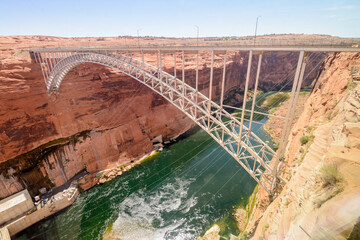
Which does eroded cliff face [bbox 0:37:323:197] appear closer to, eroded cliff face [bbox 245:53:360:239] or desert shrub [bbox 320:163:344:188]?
eroded cliff face [bbox 245:53:360:239]

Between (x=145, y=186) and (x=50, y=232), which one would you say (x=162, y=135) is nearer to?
(x=145, y=186)

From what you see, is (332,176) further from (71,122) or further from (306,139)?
(71,122)

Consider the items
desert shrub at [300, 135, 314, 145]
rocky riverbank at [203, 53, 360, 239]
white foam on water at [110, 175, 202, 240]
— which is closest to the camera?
rocky riverbank at [203, 53, 360, 239]

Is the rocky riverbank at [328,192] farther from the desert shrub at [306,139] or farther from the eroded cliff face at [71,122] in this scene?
the eroded cliff face at [71,122]

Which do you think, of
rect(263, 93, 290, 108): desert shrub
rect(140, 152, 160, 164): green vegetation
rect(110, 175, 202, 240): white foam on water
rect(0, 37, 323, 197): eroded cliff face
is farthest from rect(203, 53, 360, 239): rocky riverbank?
rect(263, 93, 290, 108): desert shrub

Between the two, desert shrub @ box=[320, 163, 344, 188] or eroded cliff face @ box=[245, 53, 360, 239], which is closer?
eroded cliff face @ box=[245, 53, 360, 239]

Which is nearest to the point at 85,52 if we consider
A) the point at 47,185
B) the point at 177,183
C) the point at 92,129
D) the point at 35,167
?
the point at 92,129

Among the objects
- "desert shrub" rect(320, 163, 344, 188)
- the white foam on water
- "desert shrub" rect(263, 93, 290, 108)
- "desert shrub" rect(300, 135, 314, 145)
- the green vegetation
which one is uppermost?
"desert shrub" rect(320, 163, 344, 188)

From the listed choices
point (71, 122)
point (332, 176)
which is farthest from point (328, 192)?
point (71, 122)

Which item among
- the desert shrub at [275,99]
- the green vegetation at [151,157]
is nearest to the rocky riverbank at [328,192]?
the green vegetation at [151,157]
